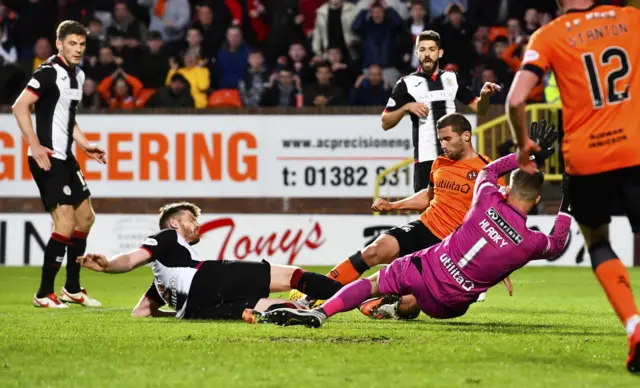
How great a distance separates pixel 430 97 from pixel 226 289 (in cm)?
300

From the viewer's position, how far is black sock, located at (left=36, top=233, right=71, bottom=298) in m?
9.77

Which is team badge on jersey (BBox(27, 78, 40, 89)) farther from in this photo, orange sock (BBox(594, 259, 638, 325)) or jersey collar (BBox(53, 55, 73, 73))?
orange sock (BBox(594, 259, 638, 325))

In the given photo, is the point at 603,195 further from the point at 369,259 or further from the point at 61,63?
the point at 61,63

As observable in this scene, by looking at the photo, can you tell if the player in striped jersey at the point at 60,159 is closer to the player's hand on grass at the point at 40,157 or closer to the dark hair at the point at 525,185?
the player's hand on grass at the point at 40,157

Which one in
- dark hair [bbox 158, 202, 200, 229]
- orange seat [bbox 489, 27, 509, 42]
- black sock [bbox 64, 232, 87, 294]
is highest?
orange seat [bbox 489, 27, 509, 42]

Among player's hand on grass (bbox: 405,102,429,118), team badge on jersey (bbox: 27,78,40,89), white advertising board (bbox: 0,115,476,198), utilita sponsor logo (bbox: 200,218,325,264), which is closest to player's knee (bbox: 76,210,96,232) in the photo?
team badge on jersey (bbox: 27,78,40,89)

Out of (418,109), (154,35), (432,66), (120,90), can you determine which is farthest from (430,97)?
(154,35)

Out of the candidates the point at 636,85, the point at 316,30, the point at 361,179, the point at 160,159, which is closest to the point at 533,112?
the point at 361,179

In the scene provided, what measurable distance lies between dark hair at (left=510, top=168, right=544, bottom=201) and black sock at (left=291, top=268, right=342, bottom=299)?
67.0 inches

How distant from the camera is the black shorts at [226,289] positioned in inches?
305

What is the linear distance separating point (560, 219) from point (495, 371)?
1.79 m

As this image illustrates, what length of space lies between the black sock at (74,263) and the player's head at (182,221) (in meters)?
2.22

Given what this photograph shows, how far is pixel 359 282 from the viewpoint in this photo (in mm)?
6844

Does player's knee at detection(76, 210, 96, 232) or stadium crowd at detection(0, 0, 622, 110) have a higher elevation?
stadium crowd at detection(0, 0, 622, 110)
